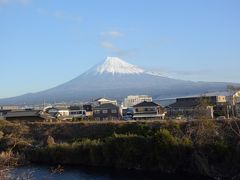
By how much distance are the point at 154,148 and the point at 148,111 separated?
14.6 m

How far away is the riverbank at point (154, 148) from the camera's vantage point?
1741cm

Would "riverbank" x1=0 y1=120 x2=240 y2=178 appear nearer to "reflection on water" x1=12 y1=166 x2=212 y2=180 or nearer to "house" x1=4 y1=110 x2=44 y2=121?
"reflection on water" x1=12 y1=166 x2=212 y2=180

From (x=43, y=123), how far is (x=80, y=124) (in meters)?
2.69

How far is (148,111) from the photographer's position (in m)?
33.3

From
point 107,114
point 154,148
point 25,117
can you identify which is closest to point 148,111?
point 107,114

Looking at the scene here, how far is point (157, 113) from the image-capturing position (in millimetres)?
32750

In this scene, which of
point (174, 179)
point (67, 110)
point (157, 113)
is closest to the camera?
point (174, 179)

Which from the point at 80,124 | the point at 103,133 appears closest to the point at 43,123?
the point at 80,124

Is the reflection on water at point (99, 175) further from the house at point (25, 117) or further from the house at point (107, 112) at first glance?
the house at point (107, 112)

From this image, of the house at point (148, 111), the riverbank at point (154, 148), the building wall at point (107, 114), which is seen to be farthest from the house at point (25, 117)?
the house at point (148, 111)

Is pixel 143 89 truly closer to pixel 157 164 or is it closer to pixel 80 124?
pixel 80 124

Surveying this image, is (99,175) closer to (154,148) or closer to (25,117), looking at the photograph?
(154,148)

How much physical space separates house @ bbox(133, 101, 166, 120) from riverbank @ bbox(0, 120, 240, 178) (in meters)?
8.04

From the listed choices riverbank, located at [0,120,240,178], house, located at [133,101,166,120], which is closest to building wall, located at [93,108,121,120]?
house, located at [133,101,166,120]
